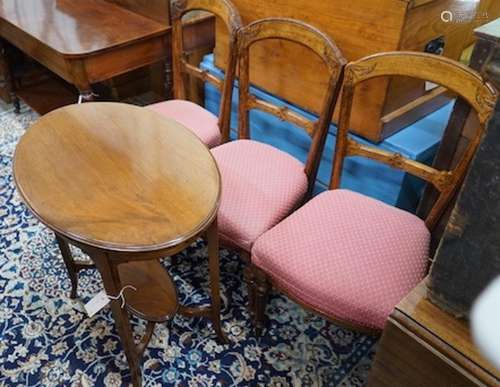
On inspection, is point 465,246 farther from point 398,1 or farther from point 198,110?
point 198,110

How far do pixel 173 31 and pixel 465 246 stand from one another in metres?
1.64

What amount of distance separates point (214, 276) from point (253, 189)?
12.7 inches

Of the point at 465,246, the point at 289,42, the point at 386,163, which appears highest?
the point at 465,246

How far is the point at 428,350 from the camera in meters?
0.68

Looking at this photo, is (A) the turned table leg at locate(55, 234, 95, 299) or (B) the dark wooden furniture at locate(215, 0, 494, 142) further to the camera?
(A) the turned table leg at locate(55, 234, 95, 299)

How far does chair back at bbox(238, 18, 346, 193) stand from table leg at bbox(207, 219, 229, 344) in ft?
1.67

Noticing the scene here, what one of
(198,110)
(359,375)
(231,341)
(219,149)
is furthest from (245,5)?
(359,375)

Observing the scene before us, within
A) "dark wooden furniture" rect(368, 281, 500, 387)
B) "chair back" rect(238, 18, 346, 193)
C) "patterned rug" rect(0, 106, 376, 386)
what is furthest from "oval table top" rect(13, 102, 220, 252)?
"patterned rug" rect(0, 106, 376, 386)

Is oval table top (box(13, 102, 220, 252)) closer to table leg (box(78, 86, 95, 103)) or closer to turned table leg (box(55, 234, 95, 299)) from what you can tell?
turned table leg (box(55, 234, 95, 299))

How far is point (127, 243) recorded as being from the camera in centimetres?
99

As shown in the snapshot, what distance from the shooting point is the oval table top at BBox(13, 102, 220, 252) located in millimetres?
1023

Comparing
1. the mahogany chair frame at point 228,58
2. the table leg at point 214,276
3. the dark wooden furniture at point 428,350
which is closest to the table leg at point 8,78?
the mahogany chair frame at point 228,58

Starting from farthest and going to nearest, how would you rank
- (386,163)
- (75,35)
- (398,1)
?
(75,35) → (386,163) → (398,1)

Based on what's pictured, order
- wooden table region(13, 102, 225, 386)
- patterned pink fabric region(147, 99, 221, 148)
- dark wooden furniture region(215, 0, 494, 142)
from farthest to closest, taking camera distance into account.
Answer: patterned pink fabric region(147, 99, 221, 148), dark wooden furniture region(215, 0, 494, 142), wooden table region(13, 102, 225, 386)
